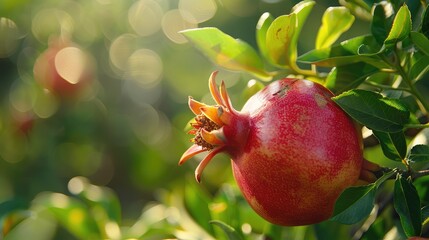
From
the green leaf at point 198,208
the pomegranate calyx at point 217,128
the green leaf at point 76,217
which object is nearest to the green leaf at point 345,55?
the pomegranate calyx at point 217,128

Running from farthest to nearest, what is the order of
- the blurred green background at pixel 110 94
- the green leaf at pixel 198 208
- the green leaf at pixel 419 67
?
the blurred green background at pixel 110 94
the green leaf at pixel 198 208
the green leaf at pixel 419 67

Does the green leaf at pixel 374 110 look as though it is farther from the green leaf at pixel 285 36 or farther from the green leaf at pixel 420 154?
the green leaf at pixel 285 36

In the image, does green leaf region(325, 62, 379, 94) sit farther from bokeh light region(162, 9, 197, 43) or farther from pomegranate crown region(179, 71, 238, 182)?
bokeh light region(162, 9, 197, 43)

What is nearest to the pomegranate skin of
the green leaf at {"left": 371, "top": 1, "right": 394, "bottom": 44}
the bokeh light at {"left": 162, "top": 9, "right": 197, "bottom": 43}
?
the green leaf at {"left": 371, "top": 1, "right": 394, "bottom": 44}

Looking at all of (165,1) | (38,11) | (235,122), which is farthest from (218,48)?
(165,1)

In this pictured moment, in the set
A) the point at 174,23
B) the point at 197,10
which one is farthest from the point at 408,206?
the point at 174,23

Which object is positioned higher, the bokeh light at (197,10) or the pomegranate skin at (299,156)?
the pomegranate skin at (299,156)
